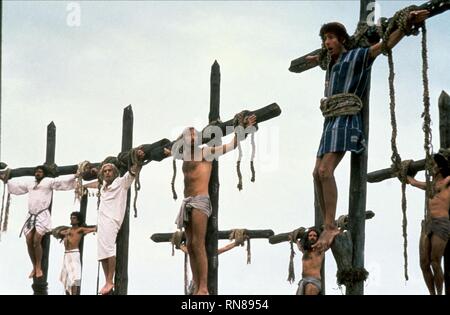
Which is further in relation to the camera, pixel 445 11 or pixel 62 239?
pixel 62 239

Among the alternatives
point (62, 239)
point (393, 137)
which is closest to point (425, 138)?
point (393, 137)

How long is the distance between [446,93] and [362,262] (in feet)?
13.4

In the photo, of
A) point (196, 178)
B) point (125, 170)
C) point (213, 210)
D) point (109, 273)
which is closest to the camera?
point (196, 178)

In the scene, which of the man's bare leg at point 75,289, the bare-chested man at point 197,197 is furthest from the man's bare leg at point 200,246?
the man's bare leg at point 75,289

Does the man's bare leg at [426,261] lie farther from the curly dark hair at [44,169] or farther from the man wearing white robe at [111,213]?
the curly dark hair at [44,169]

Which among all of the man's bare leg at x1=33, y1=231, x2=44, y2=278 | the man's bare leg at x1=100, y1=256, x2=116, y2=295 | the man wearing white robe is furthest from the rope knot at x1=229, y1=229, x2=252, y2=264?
the man's bare leg at x1=33, y1=231, x2=44, y2=278

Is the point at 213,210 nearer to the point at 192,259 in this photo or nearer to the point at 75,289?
the point at 192,259

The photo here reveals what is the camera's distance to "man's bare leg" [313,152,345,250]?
8852mm

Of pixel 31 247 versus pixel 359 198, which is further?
pixel 31 247

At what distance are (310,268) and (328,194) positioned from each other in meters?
4.75

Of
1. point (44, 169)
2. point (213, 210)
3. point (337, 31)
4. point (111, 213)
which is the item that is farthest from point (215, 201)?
point (44, 169)

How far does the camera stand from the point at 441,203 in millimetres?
11812

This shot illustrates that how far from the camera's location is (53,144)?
1609 centimetres
